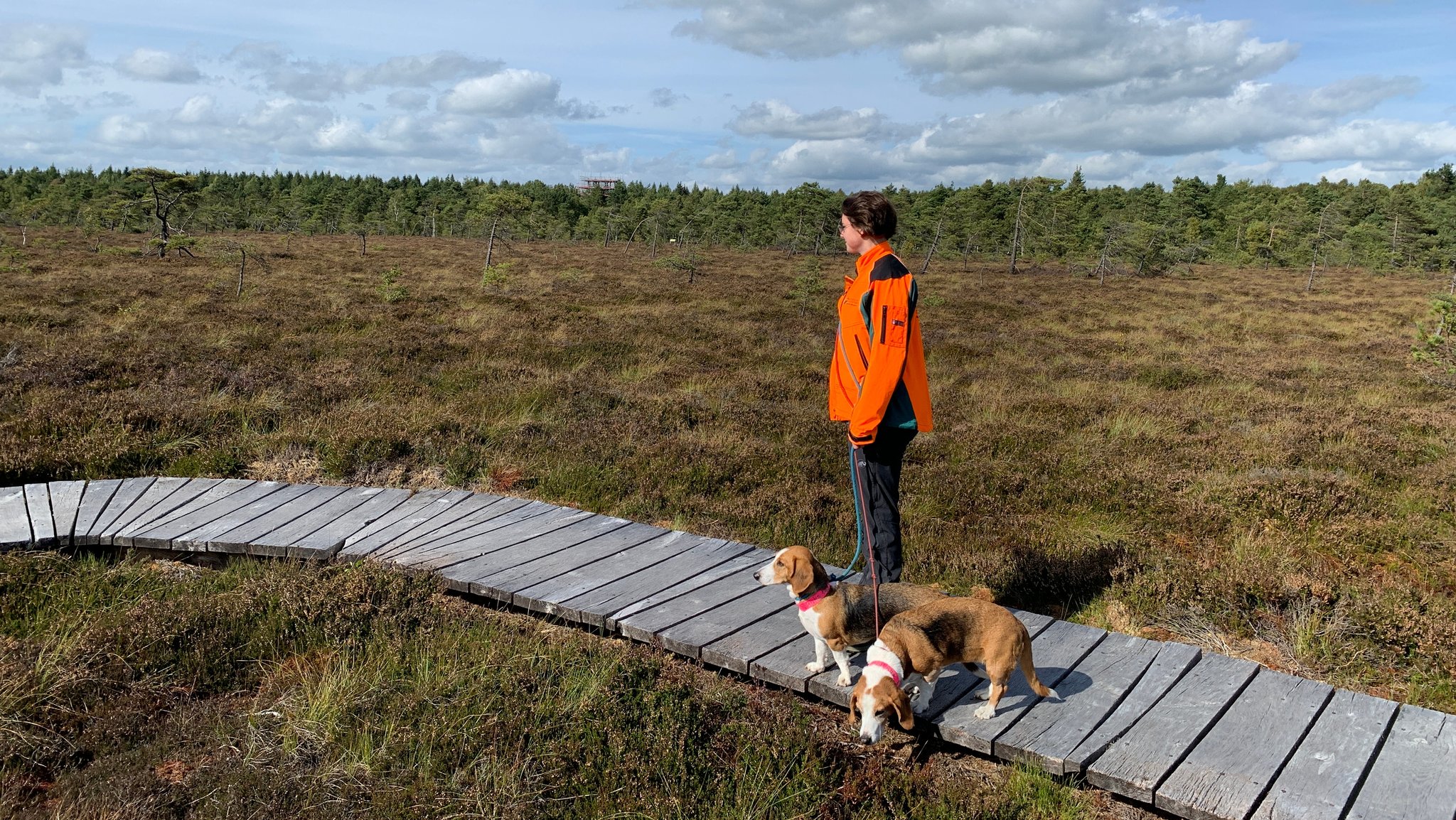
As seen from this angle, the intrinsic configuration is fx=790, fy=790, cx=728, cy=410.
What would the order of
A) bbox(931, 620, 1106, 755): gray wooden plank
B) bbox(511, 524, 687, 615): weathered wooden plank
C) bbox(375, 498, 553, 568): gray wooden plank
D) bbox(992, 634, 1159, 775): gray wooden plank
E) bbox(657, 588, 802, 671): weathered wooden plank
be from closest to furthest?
bbox(992, 634, 1159, 775): gray wooden plank → bbox(931, 620, 1106, 755): gray wooden plank → bbox(657, 588, 802, 671): weathered wooden plank → bbox(511, 524, 687, 615): weathered wooden plank → bbox(375, 498, 553, 568): gray wooden plank

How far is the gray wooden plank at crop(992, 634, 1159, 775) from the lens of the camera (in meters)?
2.93

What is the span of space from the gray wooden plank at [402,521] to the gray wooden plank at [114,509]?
1.56m

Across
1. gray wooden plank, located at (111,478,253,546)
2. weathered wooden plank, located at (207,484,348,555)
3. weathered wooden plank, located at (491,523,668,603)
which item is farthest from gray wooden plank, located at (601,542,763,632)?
gray wooden plank, located at (111,478,253,546)

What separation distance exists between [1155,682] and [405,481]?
225 inches

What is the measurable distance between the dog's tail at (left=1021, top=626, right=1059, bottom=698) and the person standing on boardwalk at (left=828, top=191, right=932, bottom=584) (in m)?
0.85

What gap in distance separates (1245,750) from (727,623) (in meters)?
2.14

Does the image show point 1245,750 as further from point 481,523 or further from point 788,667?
point 481,523

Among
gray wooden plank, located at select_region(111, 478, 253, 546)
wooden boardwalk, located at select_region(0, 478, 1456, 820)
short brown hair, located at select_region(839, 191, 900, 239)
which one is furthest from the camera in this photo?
gray wooden plank, located at select_region(111, 478, 253, 546)

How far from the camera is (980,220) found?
5103cm

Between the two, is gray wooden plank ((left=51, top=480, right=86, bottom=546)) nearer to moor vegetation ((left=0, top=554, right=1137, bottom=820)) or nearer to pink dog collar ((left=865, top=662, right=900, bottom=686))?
moor vegetation ((left=0, top=554, right=1137, bottom=820))

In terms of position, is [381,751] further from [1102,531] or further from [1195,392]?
[1195,392]

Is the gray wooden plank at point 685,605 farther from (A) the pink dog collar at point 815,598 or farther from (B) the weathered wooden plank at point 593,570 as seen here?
(A) the pink dog collar at point 815,598

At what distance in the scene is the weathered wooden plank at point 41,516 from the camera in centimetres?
481

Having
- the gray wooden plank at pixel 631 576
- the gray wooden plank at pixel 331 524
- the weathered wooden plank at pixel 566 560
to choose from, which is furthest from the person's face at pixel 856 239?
the gray wooden plank at pixel 331 524
